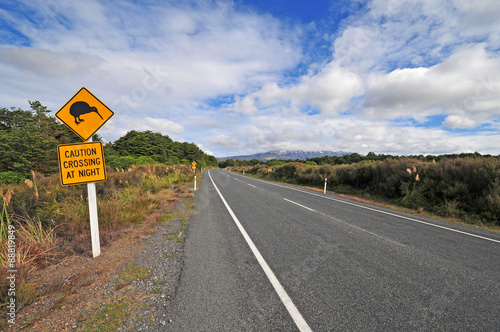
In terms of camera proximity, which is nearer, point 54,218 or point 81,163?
point 81,163

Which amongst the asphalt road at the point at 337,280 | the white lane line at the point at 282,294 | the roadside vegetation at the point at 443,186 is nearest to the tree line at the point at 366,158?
the roadside vegetation at the point at 443,186

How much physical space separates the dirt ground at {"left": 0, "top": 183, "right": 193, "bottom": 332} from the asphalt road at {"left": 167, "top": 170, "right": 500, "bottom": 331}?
0.35m

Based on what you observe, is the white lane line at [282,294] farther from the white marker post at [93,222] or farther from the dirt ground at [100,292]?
the white marker post at [93,222]

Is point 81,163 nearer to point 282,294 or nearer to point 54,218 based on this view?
point 54,218

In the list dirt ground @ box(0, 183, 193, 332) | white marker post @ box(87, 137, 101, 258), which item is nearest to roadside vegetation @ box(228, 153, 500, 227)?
dirt ground @ box(0, 183, 193, 332)

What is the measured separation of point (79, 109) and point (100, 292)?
10.7ft

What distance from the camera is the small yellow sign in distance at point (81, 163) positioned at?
11.6 feet

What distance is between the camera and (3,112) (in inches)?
963

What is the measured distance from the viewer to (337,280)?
2992 millimetres

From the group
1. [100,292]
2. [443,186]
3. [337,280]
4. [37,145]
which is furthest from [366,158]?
[37,145]

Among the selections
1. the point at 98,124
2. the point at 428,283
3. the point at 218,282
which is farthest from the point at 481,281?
the point at 98,124

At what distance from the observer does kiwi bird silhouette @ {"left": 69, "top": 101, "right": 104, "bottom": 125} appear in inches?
148

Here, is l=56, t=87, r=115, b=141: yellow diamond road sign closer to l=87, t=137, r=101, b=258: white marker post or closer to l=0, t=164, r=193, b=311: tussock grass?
l=87, t=137, r=101, b=258: white marker post

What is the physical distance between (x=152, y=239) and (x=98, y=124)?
8.97ft
